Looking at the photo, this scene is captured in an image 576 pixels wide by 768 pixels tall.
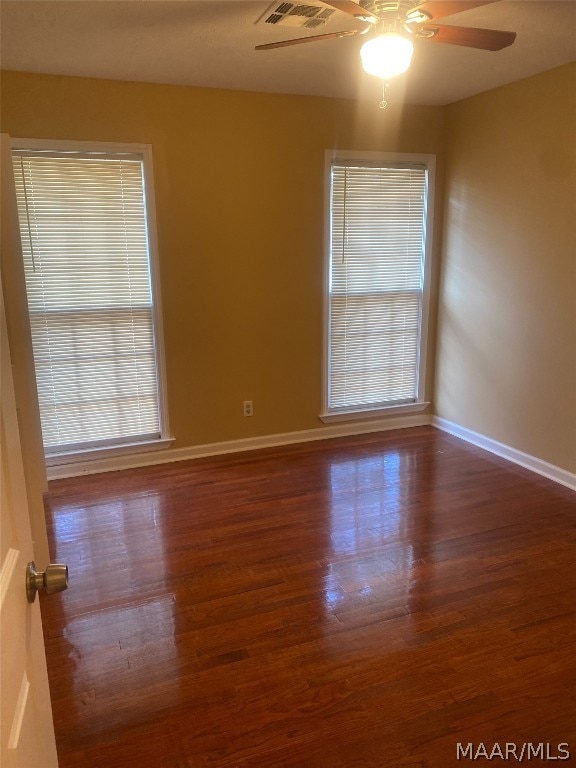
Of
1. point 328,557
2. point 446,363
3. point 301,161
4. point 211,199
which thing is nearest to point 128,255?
point 211,199

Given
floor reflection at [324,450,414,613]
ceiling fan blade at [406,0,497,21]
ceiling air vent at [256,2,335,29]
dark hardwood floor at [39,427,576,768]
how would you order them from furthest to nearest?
floor reflection at [324,450,414,613]
ceiling air vent at [256,2,335,29]
ceiling fan blade at [406,0,497,21]
dark hardwood floor at [39,427,576,768]

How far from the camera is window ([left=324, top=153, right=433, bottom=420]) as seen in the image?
13.6 ft

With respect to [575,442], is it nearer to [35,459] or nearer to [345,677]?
[345,677]

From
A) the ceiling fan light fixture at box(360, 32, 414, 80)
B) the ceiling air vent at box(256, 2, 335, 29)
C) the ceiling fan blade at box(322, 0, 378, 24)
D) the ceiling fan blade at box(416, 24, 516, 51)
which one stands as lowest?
the ceiling fan light fixture at box(360, 32, 414, 80)

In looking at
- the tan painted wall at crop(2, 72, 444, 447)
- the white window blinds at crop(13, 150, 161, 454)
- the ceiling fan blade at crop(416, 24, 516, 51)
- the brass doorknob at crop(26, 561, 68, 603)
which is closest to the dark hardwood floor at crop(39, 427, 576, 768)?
the white window blinds at crop(13, 150, 161, 454)

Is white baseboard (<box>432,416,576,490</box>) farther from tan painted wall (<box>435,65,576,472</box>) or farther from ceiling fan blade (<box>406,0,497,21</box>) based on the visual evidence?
ceiling fan blade (<box>406,0,497,21</box>)

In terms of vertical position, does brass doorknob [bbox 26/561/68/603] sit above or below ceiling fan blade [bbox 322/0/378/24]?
below

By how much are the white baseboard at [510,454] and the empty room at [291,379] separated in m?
0.02

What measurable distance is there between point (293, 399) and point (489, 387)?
1.51 m

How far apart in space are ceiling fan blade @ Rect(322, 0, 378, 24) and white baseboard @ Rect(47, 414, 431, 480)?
9.57 feet

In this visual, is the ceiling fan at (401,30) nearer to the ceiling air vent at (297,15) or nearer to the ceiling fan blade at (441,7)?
the ceiling fan blade at (441,7)

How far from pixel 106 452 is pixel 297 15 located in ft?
9.49

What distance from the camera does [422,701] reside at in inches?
73.6

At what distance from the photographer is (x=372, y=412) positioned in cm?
461
